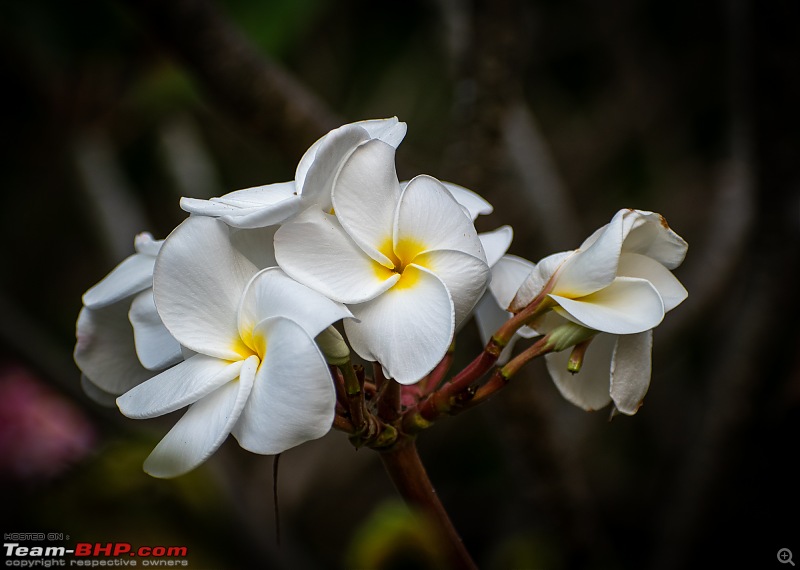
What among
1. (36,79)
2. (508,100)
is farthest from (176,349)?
(36,79)

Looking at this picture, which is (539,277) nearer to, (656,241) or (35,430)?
(656,241)

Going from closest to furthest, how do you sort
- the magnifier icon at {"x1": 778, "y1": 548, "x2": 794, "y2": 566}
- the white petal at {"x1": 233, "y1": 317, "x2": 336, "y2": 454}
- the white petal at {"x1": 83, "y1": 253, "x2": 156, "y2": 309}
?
the white petal at {"x1": 233, "y1": 317, "x2": 336, "y2": 454} → the white petal at {"x1": 83, "y1": 253, "x2": 156, "y2": 309} → the magnifier icon at {"x1": 778, "y1": 548, "x2": 794, "y2": 566}

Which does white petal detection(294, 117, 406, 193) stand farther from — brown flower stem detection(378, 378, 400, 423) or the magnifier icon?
the magnifier icon

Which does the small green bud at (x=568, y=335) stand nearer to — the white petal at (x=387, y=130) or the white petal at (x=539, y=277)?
the white petal at (x=539, y=277)

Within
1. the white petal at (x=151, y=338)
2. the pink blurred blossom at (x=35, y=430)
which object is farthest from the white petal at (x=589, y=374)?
the pink blurred blossom at (x=35, y=430)

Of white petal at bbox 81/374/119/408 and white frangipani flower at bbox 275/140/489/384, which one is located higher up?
white frangipani flower at bbox 275/140/489/384

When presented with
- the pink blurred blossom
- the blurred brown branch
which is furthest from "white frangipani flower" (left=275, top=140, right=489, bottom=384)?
the pink blurred blossom

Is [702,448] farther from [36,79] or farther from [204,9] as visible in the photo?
[36,79]
